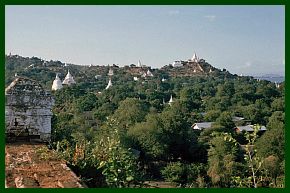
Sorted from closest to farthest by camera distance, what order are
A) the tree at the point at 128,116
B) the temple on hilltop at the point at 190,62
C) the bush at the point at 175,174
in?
the bush at the point at 175,174
the tree at the point at 128,116
the temple on hilltop at the point at 190,62

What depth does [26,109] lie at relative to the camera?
205 inches

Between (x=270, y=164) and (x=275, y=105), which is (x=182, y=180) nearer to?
(x=270, y=164)

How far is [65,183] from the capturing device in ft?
11.0

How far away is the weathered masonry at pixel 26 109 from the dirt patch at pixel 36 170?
15.2 inches

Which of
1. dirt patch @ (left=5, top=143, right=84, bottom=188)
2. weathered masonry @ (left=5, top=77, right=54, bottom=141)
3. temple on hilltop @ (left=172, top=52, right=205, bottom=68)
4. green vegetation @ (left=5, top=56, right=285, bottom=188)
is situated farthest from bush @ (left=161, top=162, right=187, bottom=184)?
temple on hilltop @ (left=172, top=52, right=205, bottom=68)

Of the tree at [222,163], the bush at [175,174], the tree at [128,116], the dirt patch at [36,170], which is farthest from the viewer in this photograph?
the tree at [128,116]

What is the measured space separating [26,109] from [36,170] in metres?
1.58

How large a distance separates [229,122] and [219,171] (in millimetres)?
10452

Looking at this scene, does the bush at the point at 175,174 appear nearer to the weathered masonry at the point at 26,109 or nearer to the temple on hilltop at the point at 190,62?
the weathered masonry at the point at 26,109

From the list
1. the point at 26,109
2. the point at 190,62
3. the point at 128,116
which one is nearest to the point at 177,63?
the point at 190,62

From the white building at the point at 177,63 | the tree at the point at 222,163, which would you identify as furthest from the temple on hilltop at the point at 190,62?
the tree at the point at 222,163

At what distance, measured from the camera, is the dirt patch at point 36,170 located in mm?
3363

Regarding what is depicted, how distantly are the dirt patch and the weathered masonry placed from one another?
1.27 feet

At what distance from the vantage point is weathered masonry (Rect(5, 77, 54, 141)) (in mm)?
5184
